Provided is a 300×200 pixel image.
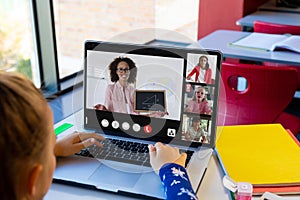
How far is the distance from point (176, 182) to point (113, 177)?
0.18 m

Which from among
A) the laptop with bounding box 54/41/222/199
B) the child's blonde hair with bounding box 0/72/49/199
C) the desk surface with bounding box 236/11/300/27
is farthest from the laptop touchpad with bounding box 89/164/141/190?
the desk surface with bounding box 236/11/300/27

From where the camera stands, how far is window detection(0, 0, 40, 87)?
10.2ft

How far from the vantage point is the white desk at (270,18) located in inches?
130

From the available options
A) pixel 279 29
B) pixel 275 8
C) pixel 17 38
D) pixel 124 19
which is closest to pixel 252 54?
pixel 279 29

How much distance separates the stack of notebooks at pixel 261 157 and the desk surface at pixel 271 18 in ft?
6.95

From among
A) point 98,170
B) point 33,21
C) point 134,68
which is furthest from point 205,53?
point 33,21

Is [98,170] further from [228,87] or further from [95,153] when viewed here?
[228,87]

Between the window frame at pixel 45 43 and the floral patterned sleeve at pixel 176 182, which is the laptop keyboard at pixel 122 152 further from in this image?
the window frame at pixel 45 43

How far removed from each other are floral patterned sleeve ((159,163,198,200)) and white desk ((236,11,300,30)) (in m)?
2.46

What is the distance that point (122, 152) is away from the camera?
119cm

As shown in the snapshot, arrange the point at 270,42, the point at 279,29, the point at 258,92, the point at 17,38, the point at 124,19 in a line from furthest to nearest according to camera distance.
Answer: the point at 124,19 < the point at 17,38 < the point at 279,29 < the point at 270,42 < the point at 258,92

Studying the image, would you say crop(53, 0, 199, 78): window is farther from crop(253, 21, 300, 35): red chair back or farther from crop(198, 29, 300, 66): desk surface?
crop(198, 29, 300, 66): desk surface

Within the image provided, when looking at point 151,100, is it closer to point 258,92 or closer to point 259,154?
point 259,154

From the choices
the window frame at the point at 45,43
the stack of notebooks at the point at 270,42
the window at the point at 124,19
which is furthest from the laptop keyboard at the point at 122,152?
the window at the point at 124,19
